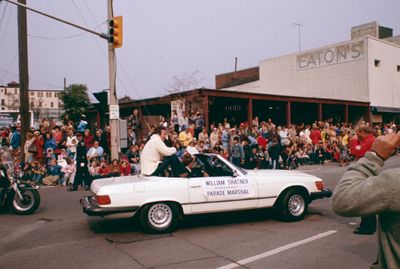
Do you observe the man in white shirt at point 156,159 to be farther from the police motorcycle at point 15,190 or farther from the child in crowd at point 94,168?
the child in crowd at point 94,168

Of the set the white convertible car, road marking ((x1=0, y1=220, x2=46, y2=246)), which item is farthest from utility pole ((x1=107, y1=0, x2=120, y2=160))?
the white convertible car

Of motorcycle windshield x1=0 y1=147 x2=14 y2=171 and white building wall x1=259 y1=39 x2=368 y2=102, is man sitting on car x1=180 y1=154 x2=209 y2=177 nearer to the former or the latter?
motorcycle windshield x1=0 y1=147 x2=14 y2=171

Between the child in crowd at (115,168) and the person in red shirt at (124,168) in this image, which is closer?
the child in crowd at (115,168)

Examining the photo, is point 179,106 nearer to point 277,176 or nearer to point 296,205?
point 277,176

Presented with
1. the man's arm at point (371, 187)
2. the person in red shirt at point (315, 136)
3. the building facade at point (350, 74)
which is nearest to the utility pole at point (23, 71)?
the person in red shirt at point (315, 136)

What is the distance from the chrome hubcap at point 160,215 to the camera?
705 centimetres

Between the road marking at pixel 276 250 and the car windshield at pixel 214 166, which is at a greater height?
the car windshield at pixel 214 166

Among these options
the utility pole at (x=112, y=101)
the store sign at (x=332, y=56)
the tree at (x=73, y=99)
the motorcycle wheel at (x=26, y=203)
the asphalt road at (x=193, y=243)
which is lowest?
the asphalt road at (x=193, y=243)

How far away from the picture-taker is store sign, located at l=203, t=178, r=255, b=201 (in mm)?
7348

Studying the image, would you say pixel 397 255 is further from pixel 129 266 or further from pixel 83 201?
pixel 83 201

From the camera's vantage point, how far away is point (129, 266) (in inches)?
211

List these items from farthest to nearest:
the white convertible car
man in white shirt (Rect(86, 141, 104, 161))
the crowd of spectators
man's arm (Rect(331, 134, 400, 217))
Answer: man in white shirt (Rect(86, 141, 104, 161))
the crowd of spectators
the white convertible car
man's arm (Rect(331, 134, 400, 217))

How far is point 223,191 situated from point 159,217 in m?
1.25

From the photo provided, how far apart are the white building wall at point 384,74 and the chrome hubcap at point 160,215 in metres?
29.1
